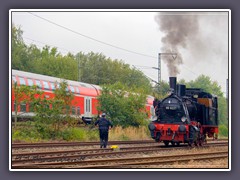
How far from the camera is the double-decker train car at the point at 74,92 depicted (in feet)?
79.5

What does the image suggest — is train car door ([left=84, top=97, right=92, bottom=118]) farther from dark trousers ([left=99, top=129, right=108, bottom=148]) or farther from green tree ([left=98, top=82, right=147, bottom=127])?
dark trousers ([left=99, top=129, right=108, bottom=148])

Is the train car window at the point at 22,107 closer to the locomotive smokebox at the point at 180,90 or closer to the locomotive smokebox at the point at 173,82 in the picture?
the locomotive smokebox at the point at 173,82

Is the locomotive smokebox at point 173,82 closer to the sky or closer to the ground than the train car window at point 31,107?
closer to the sky

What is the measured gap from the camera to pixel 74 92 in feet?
100

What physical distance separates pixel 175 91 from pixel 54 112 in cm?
568

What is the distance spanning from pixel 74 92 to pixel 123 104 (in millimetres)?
3071

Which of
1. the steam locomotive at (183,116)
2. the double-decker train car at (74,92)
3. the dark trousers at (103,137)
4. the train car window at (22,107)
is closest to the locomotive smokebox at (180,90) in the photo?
the steam locomotive at (183,116)

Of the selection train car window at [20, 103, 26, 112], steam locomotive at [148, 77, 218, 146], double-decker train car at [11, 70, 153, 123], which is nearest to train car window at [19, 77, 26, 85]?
double-decker train car at [11, 70, 153, 123]

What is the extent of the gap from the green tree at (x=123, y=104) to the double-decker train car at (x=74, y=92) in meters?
1.28

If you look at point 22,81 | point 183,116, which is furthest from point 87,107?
point 183,116

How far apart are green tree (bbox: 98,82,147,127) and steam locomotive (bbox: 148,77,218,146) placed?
6345 millimetres
